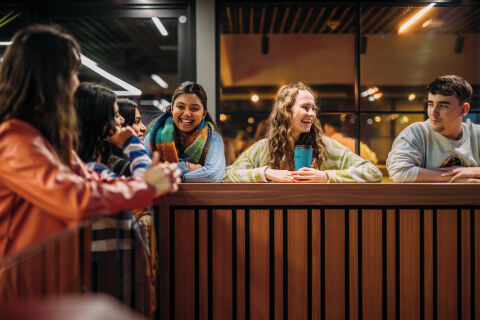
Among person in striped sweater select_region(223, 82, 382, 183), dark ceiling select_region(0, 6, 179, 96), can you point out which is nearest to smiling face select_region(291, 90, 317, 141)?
person in striped sweater select_region(223, 82, 382, 183)

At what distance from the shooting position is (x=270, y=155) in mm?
2240

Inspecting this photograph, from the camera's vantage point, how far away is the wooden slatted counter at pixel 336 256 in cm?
166

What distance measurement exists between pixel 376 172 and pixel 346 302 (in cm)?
69

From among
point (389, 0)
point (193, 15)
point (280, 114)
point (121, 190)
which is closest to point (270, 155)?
point (280, 114)

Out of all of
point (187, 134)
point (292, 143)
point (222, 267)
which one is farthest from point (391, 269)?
point (187, 134)

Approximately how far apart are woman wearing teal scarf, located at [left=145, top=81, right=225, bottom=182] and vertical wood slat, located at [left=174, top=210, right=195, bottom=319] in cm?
42

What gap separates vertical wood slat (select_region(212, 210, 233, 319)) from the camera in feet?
5.49

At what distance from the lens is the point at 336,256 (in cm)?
166

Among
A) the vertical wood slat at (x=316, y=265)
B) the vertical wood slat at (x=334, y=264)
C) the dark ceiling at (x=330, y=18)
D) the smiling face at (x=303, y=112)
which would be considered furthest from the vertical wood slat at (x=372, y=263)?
the dark ceiling at (x=330, y=18)

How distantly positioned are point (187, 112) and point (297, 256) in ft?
3.45

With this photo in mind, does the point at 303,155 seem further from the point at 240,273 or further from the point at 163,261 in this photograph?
the point at 163,261

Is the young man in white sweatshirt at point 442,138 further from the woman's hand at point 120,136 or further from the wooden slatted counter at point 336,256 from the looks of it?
the woman's hand at point 120,136

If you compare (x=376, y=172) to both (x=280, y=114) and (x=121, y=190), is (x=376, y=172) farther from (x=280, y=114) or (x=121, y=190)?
(x=121, y=190)

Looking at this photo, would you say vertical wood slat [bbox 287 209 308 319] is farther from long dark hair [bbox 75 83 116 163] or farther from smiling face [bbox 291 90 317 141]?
long dark hair [bbox 75 83 116 163]
